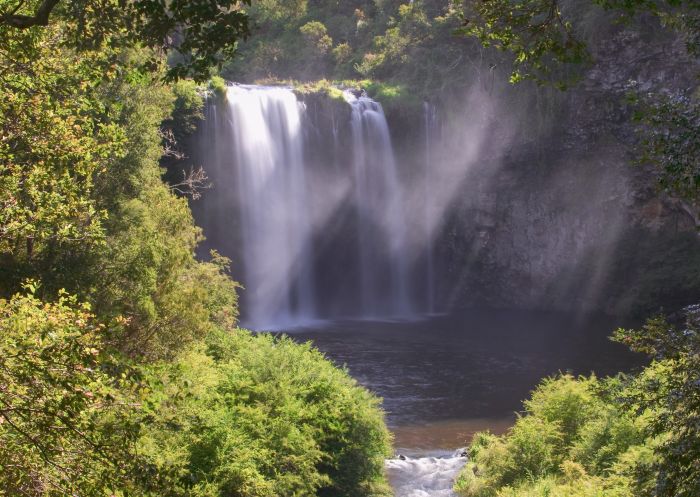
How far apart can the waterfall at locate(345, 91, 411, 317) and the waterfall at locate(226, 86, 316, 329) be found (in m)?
3.34

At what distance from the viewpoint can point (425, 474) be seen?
18609mm

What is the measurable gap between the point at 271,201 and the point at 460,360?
14680mm

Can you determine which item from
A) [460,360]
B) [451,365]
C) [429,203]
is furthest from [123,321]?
[429,203]

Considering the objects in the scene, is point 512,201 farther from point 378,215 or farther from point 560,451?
point 560,451

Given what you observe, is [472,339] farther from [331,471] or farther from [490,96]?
[331,471]

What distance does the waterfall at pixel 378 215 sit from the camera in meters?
40.9

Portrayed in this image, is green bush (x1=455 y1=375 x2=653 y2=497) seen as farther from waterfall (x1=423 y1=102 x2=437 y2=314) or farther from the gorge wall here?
waterfall (x1=423 y1=102 x2=437 y2=314)

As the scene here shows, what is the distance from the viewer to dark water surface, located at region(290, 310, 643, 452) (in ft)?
74.6

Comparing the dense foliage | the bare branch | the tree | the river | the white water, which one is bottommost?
the white water

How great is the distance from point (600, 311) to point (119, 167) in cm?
2915

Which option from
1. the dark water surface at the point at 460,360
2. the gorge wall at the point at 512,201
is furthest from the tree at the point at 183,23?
the gorge wall at the point at 512,201

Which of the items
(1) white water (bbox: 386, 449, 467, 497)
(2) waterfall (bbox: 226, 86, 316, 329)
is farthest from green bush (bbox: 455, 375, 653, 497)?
(2) waterfall (bbox: 226, 86, 316, 329)

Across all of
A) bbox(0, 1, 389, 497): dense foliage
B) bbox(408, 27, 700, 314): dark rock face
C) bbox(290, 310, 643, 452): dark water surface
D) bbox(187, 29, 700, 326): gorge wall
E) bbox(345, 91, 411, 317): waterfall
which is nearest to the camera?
bbox(0, 1, 389, 497): dense foliage

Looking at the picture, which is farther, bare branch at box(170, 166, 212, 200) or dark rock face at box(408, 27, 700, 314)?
dark rock face at box(408, 27, 700, 314)
